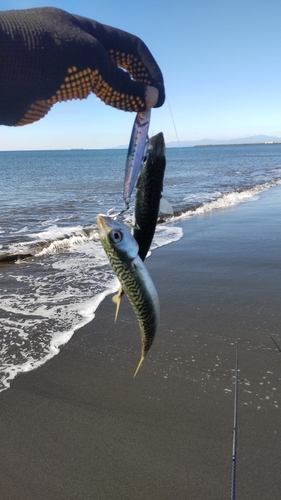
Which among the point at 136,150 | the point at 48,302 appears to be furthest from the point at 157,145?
the point at 48,302

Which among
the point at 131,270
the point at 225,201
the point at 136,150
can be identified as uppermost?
the point at 136,150

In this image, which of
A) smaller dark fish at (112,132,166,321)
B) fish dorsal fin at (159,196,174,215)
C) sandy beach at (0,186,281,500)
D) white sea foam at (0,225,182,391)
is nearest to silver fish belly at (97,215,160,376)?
smaller dark fish at (112,132,166,321)

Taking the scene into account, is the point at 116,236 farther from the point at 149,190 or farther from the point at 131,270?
the point at 149,190

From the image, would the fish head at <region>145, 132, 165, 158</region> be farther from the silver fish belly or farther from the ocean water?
the ocean water

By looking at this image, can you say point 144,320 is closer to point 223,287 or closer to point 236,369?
point 236,369

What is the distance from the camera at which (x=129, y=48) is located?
88.3 inches

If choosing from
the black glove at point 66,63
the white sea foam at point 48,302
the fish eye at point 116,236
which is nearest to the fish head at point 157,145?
the black glove at point 66,63

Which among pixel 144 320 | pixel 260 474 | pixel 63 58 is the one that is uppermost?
pixel 63 58

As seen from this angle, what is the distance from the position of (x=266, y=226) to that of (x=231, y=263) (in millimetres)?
5265

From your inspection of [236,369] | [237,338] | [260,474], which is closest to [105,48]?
[260,474]

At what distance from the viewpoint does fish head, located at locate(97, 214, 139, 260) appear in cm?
214

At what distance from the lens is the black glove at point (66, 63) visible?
2.14 metres

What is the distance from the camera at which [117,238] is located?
7.07 feet

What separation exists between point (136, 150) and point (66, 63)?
22.6 inches
